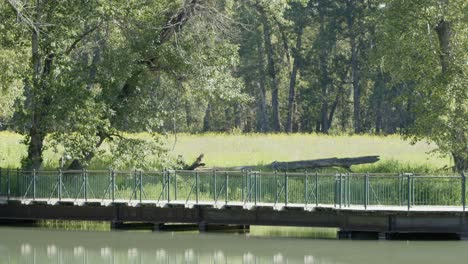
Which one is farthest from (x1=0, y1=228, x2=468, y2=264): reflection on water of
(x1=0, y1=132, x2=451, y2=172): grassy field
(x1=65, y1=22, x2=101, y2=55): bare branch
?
(x1=0, y1=132, x2=451, y2=172): grassy field

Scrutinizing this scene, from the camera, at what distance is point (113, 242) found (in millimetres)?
36750

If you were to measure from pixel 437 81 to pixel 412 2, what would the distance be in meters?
3.30

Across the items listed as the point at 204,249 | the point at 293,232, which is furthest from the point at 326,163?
the point at 204,249

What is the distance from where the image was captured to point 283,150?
196 feet

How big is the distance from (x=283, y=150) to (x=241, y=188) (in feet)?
67.1

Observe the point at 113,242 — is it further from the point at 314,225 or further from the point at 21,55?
the point at 21,55

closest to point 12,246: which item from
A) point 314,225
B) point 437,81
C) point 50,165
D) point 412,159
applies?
point 314,225

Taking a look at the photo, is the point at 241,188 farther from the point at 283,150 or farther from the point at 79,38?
the point at 283,150

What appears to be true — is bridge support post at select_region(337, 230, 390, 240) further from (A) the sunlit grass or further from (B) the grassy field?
(B) the grassy field

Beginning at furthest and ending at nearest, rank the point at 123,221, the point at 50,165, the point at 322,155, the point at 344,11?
the point at 344,11 < the point at 322,155 < the point at 50,165 < the point at 123,221

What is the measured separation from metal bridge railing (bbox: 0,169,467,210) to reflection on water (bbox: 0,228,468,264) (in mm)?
1429

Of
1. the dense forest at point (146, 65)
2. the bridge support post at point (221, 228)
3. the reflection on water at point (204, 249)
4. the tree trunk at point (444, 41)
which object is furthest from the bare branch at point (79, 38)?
the tree trunk at point (444, 41)

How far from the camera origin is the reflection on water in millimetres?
32531

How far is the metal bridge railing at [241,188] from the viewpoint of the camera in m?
37.3
